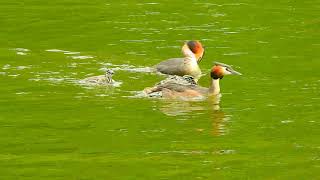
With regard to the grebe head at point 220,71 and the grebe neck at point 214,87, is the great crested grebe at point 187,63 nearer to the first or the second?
the grebe head at point 220,71

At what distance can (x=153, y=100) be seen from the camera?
27969mm

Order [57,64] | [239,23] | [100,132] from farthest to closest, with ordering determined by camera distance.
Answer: [239,23], [57,64], [100,132]

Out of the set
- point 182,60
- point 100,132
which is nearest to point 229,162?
point 100,132

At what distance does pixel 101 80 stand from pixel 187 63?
4300mm

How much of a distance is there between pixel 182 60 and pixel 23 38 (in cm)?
805

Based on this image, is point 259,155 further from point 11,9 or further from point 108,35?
point 11,9

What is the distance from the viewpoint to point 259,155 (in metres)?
21.6

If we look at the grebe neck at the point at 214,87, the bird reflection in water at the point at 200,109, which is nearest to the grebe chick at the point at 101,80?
the bird reflection in water at the point at 200,109

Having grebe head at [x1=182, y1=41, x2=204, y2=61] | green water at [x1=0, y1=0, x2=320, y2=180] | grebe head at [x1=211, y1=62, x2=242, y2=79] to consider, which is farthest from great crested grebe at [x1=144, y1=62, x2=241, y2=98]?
grebe head at [x1=182, y1=41, x2=204, y2=61]

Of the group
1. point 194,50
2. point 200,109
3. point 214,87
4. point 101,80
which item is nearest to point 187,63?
point 194,50

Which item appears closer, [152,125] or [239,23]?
[152,125]

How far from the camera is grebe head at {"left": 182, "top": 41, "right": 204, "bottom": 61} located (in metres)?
33.4

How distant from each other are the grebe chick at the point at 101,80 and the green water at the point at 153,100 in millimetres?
328

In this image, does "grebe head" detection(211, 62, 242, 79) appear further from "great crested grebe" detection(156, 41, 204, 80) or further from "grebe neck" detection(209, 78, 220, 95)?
"great crested grebe" detection(156, 41, 204, 80)
